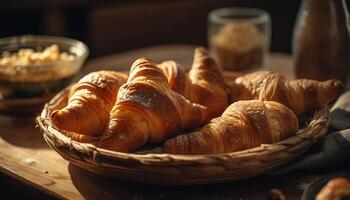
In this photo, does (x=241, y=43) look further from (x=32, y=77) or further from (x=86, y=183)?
(x=86, y=183)

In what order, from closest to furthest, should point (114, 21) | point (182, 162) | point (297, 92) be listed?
point (182, 162) → point (297, 92) → point (114, 21)

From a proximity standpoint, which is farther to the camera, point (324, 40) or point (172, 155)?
point (324, 40)

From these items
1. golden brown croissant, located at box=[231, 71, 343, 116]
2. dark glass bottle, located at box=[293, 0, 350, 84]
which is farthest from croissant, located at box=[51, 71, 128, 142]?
dark glass bottle, located at box=[293, 0, 350, 84]

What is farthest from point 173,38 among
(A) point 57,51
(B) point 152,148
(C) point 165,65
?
(B) point 152,148

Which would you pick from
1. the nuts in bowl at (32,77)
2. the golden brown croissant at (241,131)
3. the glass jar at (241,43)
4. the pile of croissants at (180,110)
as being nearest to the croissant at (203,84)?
the pile of croissants at (180,110)

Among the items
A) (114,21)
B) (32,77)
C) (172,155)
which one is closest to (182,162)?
(172,155)

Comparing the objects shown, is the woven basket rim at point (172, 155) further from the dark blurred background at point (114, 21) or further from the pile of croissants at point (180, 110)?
the dark blurred background at point (114, 21)
